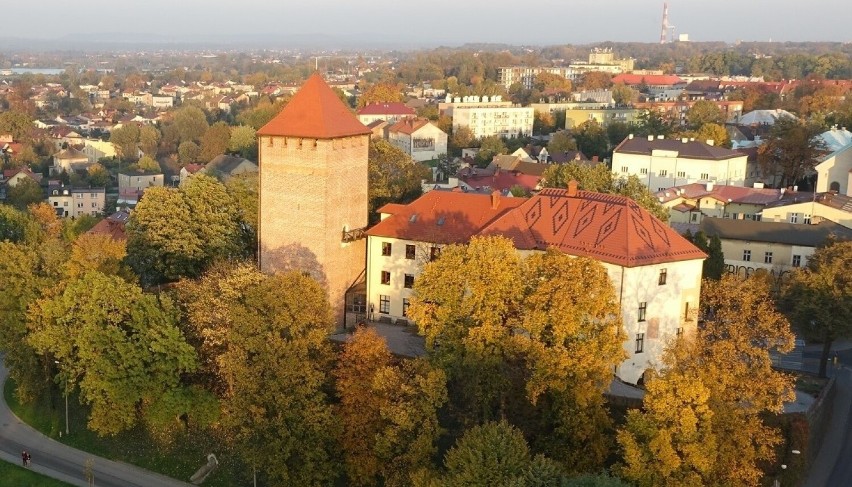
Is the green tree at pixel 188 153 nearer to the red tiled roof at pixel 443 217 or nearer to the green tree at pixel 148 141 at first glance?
the green tree at pixel 148 141

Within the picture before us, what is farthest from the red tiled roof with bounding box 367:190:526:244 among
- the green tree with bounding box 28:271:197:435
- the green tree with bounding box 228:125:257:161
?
the green tree with bounding box 228:125:257:161

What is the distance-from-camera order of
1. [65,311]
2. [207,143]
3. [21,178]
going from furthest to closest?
[207,143] → [21,178] → [65,311]

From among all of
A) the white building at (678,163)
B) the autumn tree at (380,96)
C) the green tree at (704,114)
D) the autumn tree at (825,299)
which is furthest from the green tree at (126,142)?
the autumn tree at (825,299)

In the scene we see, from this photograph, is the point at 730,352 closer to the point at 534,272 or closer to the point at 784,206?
the point at 534,272

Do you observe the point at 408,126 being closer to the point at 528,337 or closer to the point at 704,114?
the point at 704,114

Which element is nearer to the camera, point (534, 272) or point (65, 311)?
point (534, 272)

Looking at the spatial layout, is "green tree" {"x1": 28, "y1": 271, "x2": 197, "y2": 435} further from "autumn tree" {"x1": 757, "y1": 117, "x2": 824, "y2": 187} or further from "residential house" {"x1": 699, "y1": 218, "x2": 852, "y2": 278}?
"autumn tree" {"x1": 757, "y1": 117, "x2": 824, "y2": 187}

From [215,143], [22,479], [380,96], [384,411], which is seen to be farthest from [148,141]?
[384,411]

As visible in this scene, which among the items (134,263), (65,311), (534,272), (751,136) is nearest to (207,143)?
(751,136)
